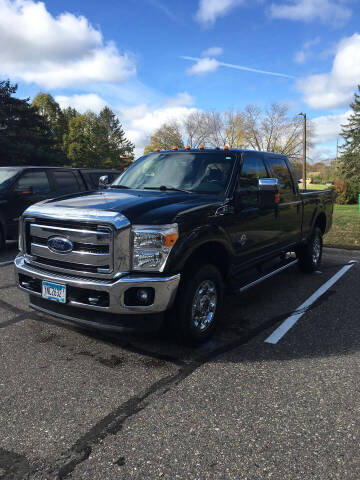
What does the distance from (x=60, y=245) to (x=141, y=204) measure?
83 centimetres

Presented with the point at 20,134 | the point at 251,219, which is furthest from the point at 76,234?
the point at 20,134

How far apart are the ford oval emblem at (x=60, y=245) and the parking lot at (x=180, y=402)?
38.8 inches

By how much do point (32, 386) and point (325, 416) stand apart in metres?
2.23

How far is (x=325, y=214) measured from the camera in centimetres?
736

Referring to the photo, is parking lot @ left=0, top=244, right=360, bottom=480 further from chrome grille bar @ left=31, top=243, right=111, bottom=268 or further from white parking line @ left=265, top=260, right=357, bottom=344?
chrome grille bar @ left=31, top=243, right=111, bottom=268

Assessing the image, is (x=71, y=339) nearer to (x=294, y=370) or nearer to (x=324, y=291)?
(x=294, y=370)

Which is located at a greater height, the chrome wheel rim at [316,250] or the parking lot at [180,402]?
the chrome wheel rim at [316,250]

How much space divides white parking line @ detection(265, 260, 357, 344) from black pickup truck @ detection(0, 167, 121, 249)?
4.86 m

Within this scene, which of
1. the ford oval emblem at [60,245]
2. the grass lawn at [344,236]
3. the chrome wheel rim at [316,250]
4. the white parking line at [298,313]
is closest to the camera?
the ford oval emblem at [60,245]

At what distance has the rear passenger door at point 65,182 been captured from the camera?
9078 mm

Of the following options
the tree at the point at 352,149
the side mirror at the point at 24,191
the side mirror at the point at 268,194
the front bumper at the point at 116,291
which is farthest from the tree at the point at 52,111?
the front bumper at the point at 116,291

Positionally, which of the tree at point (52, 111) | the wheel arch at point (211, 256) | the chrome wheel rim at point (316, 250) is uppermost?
the tree at point (52, 111)

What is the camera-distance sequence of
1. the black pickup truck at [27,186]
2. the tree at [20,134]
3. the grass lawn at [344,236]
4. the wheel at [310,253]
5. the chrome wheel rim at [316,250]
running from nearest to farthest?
the wheel at [310,253] < the chrome wheel rim at [316,250] < the black pickup truck at [27,186] < the grass lawn at [344,236] < the tree at [20,134]

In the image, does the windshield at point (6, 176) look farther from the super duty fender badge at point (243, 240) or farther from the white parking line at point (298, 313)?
the white parking line at point (298, 313)
